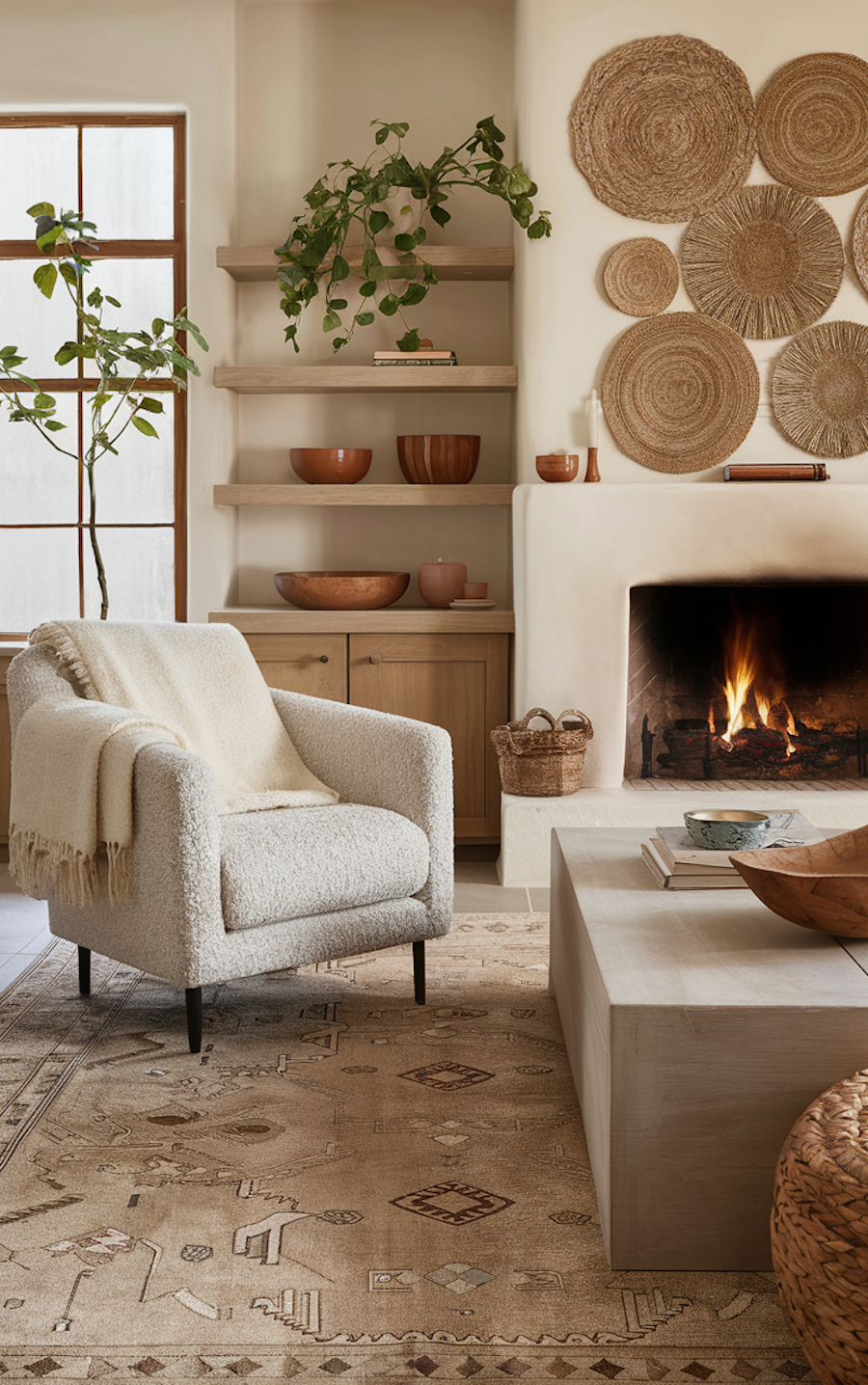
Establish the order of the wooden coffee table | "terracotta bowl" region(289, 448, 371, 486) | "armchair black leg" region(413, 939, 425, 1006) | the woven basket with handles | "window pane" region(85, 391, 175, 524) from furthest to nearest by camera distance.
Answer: "window pane" region(85, 391, 175, 524) → "terracotta bowl" region(289, 448, 371, 486) → the woven basket with handles → "armchair black leg" region(413, 939, 425, 1006) → the wooden coffee table

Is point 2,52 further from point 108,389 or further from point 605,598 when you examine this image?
point 605,598

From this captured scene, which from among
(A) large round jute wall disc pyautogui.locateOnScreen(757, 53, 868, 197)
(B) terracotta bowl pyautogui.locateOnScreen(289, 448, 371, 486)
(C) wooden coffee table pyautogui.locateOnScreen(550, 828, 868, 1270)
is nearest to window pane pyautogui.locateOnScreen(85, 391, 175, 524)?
(B) terracotta bowl pyautogui.locateOnScreen(289, 448, 371, 486)

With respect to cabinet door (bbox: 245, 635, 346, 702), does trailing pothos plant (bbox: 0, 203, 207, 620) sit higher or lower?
higher

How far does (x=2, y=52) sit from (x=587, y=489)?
8.43ft

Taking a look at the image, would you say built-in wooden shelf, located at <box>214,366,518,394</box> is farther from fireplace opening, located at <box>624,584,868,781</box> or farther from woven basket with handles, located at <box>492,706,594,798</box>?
woven basket with handles, located at <box>492,706,594,798</box>

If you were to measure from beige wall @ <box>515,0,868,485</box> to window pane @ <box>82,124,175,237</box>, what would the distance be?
51.5 inches

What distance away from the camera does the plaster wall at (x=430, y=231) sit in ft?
14.7

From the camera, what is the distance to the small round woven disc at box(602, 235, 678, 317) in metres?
4.02

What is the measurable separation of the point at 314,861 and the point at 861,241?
2.83m

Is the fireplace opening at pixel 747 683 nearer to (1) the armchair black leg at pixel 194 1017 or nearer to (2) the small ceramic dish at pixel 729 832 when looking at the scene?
(2) the small ceramic dish at pixel 729 832

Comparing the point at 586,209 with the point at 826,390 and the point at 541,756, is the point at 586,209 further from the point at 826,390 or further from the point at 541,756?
the point at 541,756

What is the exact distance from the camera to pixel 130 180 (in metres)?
4.52

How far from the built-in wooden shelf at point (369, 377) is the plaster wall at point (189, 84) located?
166 millimetres

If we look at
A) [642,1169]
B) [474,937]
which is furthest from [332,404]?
[642,1169]
